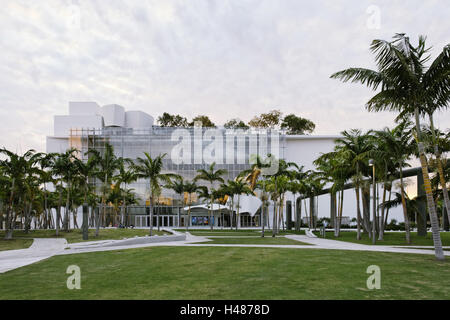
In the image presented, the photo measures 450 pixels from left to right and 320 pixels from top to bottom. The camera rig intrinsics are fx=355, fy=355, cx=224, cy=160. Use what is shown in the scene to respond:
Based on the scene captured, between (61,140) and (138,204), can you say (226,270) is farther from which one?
(61,140)

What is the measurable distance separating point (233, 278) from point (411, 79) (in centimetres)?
1012

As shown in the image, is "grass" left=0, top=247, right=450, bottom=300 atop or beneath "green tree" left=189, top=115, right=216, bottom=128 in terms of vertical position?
beneath

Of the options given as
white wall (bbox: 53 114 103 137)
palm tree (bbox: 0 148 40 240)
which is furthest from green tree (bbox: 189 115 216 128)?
palm tree (bbox: 0 148 40 240)

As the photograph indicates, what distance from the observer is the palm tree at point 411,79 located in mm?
13383

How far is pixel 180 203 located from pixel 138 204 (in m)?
7.41

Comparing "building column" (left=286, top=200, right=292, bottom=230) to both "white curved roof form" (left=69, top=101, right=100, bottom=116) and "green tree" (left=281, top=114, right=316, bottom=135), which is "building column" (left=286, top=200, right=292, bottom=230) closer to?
"green tree" (left=281, top=114, right=316, bottom=135)

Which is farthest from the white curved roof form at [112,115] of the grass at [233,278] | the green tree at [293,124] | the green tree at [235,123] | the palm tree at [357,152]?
the grass at [233,278]

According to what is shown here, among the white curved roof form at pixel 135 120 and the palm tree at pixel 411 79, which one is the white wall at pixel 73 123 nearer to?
the white curved roof form at pixel 135 120

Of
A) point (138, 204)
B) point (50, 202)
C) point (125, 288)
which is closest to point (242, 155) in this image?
point (138, 204)

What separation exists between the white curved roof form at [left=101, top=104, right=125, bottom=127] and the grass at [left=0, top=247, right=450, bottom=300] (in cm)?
5808

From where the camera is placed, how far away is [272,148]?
66.0 metres

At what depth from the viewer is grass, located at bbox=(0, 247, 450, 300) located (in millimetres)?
8023

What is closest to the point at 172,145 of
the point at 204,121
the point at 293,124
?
the point at 204,121

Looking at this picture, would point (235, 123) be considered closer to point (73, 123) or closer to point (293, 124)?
point (293, 124)
